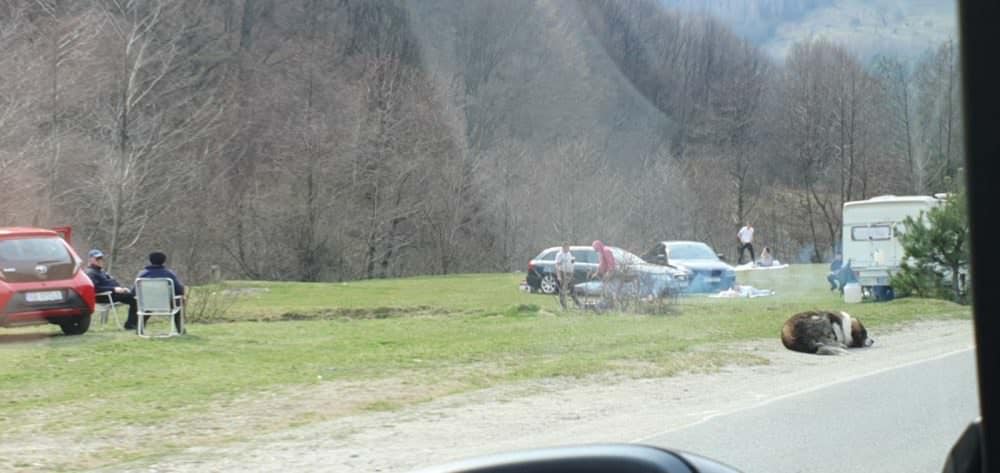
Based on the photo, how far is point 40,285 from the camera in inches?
691

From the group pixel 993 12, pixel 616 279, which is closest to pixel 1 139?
pixel 616 279

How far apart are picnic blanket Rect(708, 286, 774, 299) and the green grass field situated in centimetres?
40

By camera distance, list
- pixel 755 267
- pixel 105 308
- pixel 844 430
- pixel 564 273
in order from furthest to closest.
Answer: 1. pixel 755 267
2. pixel 564 273
3. pixel 105 308
4. pixel 844 430

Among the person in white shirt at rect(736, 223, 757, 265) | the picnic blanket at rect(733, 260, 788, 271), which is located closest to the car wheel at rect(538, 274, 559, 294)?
the picnic blanket at rect(733, 260, 788, 271)

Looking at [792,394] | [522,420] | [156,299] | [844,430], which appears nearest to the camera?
[844,430]

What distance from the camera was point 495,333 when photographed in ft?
61.1

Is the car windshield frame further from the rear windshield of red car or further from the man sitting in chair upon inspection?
the rear windshield of red car

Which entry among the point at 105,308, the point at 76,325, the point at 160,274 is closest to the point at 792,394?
the point at 160,274

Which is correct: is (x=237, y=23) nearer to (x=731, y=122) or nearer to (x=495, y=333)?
(x=731, y=122)

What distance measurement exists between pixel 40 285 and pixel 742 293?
14.7m

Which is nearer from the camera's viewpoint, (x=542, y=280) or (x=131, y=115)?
(x=542, y=280)

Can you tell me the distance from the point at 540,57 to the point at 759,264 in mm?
27774

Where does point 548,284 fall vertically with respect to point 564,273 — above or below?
below

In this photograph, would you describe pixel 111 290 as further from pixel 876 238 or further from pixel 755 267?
pixel 755 267
